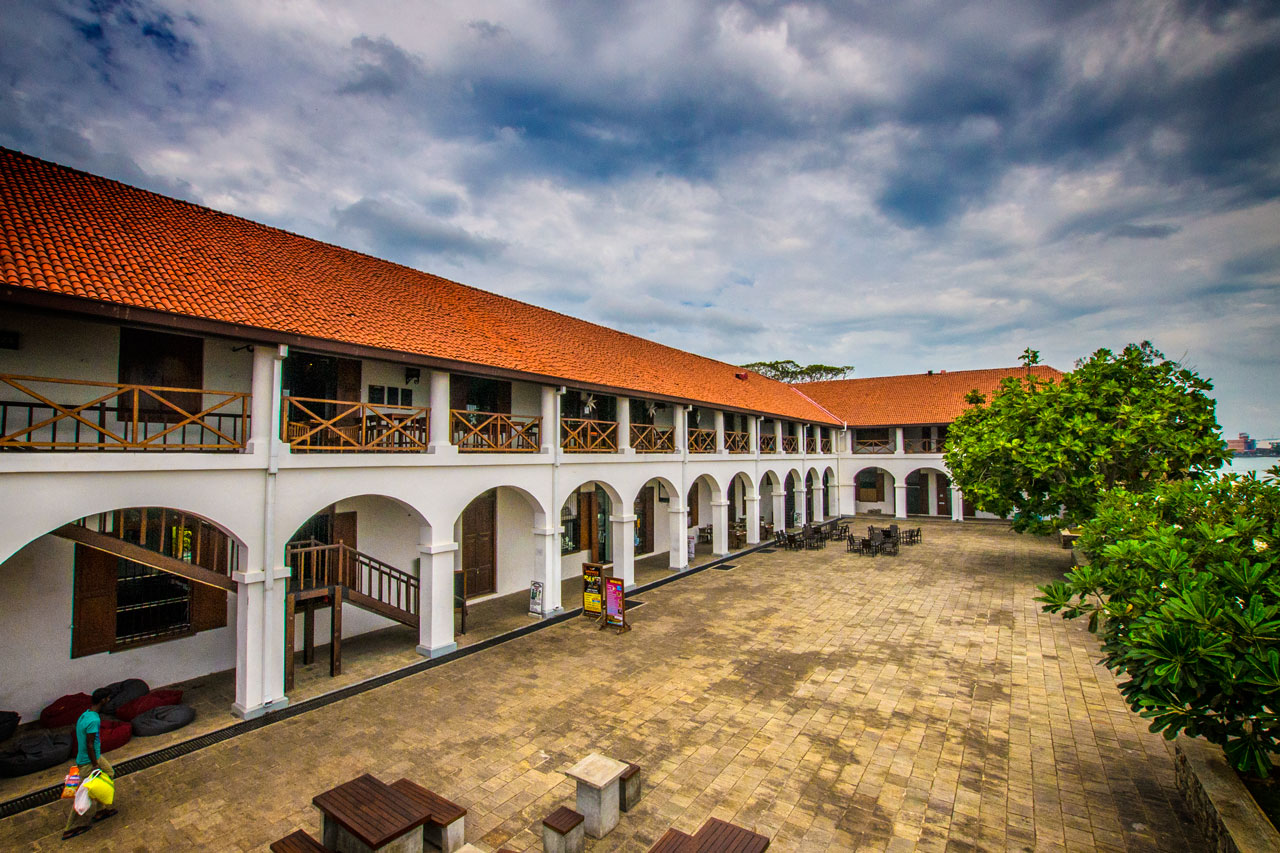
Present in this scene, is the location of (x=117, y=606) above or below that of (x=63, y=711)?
above

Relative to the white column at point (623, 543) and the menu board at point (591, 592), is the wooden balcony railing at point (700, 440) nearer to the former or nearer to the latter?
the white column at point (623, 543)

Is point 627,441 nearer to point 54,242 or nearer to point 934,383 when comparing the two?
point 54,242

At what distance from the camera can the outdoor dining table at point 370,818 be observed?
187 inches

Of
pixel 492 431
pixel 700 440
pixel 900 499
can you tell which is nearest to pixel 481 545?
pixel 492 431

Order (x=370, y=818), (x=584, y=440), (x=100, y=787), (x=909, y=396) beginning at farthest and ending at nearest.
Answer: (x=909, y=396) < (x=584, y=440) < (x=100, y=787) < (x=370, y=818)

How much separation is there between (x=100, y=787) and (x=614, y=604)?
311 inches

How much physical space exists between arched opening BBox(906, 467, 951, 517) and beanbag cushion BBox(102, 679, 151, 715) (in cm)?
3122

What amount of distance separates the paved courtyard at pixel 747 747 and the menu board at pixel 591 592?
594 mm

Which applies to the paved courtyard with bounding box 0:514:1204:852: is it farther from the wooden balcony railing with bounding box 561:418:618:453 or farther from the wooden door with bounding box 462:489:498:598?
the wooden balcony railing with bounding box 561:418:618:453

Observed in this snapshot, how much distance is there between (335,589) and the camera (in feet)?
30.6

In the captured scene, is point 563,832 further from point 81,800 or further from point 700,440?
point 700,440

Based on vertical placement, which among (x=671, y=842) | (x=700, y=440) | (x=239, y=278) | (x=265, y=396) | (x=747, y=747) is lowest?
(x=747, y=747)

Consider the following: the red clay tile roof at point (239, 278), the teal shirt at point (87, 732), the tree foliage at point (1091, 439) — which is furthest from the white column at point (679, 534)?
the teal shirt at point (87, 732)

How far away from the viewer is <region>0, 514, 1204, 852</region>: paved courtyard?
5.61 m
